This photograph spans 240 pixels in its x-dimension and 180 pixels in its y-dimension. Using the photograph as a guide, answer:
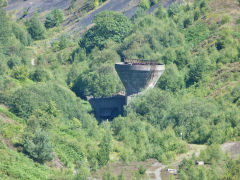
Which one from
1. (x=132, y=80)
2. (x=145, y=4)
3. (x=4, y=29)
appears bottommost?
(x=145, y=4)

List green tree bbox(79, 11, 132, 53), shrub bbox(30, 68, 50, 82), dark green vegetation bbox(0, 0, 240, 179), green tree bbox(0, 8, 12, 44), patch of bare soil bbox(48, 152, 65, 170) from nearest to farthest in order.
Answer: patch of bare soil bbox(48, 152, 65, 170), dark green vegetation bbox(0, 0, 240, 179), shrub bbox(30, 68, 50, 82), green tree bbox(0, 8, 12, 44), green tree bbox(79, 11, 132, 53)

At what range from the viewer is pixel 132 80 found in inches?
3073

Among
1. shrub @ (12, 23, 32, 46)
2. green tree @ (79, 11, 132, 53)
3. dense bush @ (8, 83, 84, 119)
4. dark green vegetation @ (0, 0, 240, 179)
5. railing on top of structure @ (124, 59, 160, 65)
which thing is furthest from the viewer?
shrub @ (12, 23, 32, 46)

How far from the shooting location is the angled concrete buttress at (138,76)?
7719 centimetres

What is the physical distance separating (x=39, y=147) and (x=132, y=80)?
26999 mm

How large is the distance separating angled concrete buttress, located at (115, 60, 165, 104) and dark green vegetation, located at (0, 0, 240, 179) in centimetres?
260

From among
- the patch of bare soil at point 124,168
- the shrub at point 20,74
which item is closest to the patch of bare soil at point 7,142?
the patch of bare soil at point 124,168

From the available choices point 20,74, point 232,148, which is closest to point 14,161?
point 232,148

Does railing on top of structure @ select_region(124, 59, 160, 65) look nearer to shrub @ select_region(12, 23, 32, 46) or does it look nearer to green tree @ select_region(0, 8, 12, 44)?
green tree @ select_region(0, 8, 12, 44)

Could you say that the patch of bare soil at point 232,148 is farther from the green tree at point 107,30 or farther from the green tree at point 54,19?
the green tree at point 54,19

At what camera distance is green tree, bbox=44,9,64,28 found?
126 m

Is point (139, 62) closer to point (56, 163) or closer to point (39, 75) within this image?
point (39, 75)

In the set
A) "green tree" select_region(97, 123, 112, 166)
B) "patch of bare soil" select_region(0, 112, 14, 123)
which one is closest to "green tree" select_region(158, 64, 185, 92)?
"green tree" select_region(97, 123, 112, 166)

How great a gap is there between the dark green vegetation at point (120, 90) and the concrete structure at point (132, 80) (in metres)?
2.13
